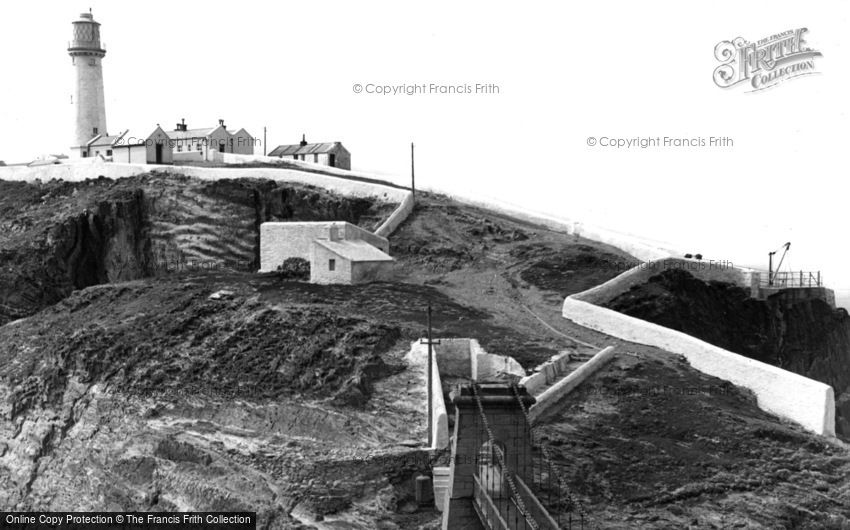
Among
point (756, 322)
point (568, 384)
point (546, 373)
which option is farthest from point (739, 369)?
point (756, 322)

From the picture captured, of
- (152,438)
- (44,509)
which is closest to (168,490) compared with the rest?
(152,438)

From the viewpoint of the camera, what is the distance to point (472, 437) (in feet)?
90.4

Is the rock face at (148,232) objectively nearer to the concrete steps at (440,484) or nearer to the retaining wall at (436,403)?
the retaining wall at (436,403)

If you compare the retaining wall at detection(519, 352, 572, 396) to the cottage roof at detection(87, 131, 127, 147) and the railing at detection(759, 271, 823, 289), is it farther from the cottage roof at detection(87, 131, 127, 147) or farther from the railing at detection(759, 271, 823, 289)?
the cottage roof at detection(87, 131, 127, 147)

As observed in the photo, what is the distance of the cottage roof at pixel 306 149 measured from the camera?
61375 mm

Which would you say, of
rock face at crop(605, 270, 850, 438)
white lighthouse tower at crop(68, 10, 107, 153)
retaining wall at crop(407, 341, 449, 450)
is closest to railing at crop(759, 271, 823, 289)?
rock face at crop(605, 270, 850, 438)

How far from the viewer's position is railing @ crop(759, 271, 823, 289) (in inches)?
1939

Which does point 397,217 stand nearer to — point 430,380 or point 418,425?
point 430,380

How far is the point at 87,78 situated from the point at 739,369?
36.1 meters

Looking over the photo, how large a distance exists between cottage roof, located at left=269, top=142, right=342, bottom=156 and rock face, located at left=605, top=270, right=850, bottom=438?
19.0 meters

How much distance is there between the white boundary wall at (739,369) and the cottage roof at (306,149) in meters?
20.9

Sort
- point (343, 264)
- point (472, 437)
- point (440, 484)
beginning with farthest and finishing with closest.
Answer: point (343, 264), point (440, 484), point (472, 437)

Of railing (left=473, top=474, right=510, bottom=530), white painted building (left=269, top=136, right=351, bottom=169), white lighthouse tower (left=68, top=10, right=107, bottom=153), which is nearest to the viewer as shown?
railing (left=473, top=474, right=510, bottom=530)

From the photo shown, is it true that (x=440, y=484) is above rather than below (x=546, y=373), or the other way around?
below
